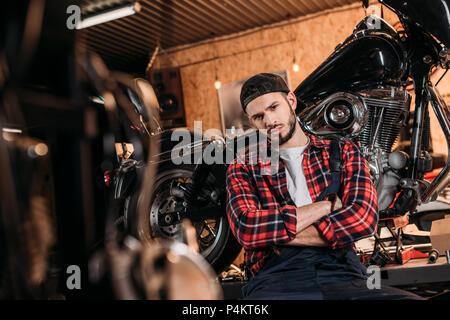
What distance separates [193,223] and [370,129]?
1.01 metres

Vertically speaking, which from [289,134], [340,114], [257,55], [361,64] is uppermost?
[257,55]

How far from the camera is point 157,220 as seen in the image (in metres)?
2.03

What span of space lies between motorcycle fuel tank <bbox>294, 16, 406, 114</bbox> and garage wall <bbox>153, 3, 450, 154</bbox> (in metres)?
3.15

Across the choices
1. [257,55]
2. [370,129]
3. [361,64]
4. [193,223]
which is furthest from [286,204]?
[257,55]

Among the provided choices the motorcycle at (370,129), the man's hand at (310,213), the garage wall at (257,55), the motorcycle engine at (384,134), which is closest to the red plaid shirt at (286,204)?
the man's hand at (310,213)

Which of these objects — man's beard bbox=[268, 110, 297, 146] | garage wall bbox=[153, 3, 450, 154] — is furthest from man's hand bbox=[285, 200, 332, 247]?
garage wall bbox=[153, 3, 450, 154]

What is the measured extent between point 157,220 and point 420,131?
4.55 feet

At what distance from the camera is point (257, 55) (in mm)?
5867

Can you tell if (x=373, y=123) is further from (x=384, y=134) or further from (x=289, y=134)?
(x=289, y=134)

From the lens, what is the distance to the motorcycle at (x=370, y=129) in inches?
76.7

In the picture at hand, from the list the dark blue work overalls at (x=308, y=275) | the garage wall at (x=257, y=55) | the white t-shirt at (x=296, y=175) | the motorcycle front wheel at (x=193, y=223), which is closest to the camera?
the dark blue work overalls at (x=308, y=275)

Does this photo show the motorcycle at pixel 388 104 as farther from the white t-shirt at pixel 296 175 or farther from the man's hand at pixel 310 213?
the man's hand at pixel 310 213

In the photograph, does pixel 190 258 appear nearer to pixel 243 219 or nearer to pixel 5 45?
pixel 5 45

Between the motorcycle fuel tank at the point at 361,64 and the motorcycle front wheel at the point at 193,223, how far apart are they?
0.69 metres
